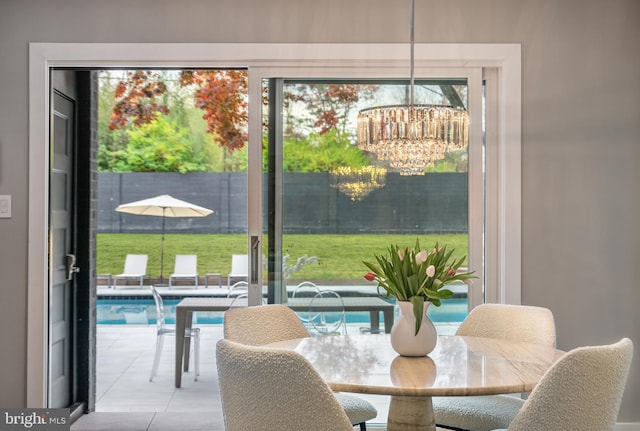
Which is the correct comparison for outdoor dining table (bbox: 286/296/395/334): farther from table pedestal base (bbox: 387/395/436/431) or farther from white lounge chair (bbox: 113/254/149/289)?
white lounge chair (bbox: 113/254/149/289)

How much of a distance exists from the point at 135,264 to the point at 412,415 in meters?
7.81

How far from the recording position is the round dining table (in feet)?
6.01

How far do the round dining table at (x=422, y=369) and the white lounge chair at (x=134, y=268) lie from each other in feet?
23.7

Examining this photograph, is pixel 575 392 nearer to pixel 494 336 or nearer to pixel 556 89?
pixel 494 336

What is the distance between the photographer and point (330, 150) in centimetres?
361

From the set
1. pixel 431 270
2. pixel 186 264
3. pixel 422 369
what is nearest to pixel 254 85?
pixel 431 270

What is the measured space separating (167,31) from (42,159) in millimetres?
966

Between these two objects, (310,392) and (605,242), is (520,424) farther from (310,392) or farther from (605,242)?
(605,242)

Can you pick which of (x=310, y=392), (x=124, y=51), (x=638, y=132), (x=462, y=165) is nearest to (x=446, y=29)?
(x=462, y=165)

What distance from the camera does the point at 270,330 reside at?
9.36 ft

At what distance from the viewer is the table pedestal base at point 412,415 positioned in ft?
7.29

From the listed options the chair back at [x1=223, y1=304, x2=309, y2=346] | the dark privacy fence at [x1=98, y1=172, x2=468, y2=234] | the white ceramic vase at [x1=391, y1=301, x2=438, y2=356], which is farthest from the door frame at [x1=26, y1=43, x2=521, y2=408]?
the white ceramic vase at [x1=391, y1=301, x2=438, y2=356]

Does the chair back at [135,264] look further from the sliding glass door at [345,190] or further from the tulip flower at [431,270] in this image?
the tulip flower at [431,270]

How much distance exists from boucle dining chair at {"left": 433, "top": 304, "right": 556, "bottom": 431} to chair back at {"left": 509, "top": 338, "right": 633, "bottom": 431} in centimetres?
75
